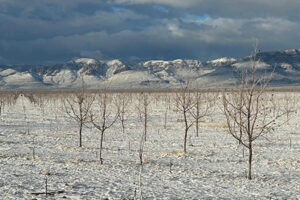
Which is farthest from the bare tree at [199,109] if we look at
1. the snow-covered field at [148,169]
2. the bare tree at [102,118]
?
the bare tree at [102,118]

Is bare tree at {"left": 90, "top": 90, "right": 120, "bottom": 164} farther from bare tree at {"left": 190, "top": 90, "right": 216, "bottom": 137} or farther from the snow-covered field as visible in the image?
bare tree at {"left": 190, "top": 90, "right": 216, "bottom": 137}

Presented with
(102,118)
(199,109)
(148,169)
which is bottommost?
(148,169)

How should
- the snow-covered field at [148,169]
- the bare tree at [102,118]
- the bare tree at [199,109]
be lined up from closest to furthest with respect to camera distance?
1. the snow-covered field at [148,169]
2. the bare tree at [102,118]
3. the bare tree at [199,109]

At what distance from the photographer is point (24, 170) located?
14.5m

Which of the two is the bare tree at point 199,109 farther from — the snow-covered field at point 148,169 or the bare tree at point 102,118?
the bare tree at point 102,118

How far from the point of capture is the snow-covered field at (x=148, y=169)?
12.0 m

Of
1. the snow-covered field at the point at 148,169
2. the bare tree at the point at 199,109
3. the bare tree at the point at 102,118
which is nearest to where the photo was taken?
the snow-covered field at the point at 148,169

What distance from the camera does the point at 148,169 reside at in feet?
51.6

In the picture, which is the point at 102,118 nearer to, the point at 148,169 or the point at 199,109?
the point at 148,169

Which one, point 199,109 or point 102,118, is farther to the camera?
point 199,109

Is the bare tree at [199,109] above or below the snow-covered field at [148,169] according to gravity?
above

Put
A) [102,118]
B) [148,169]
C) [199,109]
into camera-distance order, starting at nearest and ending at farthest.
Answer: [148,169] < [102,118] < [199,109]

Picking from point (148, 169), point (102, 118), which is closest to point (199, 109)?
point (102, 118)

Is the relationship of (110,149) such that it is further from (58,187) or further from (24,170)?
(58,187)
